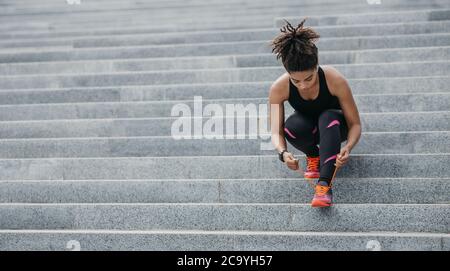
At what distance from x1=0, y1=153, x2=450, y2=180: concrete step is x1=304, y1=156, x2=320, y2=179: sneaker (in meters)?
0.19

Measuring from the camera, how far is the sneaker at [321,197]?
11.5ft

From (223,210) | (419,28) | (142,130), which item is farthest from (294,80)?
(419,28)

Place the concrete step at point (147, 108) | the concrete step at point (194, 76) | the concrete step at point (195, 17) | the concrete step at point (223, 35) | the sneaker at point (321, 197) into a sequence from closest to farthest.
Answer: the sneaker at point (321, 197) → the concrete step at point (147, 108) → the concrete step at point (194, 76) → the concrete step at point (223, 35) → the concrete step at point (195, 17)

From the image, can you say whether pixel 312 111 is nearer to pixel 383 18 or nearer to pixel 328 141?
pixel 328 141

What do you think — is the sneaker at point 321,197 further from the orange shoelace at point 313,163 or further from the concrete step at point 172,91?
the concrete step at point 172,91

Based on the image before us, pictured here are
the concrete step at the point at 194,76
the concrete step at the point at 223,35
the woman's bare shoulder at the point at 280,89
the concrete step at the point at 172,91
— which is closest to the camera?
the woman's bare shoulder at the point at 280,89

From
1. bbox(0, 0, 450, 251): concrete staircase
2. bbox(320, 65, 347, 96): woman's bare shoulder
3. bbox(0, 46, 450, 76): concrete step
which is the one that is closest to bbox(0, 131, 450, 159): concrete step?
bbox(0, 0, 450, 251): concrete staircase

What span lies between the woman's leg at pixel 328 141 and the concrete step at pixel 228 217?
0.77 feet

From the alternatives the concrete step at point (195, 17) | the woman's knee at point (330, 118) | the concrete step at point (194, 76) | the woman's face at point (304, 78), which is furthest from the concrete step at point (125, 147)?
the concrete step at point (195, 17)

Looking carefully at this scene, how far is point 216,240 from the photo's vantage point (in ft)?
11.4

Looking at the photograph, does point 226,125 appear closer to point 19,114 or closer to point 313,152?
point 313,152

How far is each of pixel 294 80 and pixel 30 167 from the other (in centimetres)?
230

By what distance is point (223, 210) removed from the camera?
12.2 feet

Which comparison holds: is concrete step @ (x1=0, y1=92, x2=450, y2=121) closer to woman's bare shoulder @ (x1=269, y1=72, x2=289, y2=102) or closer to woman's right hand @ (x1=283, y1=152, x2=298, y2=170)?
woman's bare shoulder @ (x1=269, y1=72, x2=289, y2=102)
